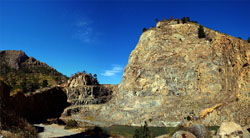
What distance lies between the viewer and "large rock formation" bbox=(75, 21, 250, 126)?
38.5m

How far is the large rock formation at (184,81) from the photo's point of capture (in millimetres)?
38469

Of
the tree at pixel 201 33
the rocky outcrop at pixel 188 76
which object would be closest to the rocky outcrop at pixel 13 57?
the rocky outcrop at pixel 188 76

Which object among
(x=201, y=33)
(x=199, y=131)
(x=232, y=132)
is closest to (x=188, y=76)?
(x=201, y=33)

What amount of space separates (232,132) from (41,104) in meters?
49.0

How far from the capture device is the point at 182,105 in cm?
4169

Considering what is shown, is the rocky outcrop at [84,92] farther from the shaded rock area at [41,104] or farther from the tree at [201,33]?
the tree at [201,33]

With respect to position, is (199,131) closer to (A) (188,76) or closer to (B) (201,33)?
(A) (188,76)

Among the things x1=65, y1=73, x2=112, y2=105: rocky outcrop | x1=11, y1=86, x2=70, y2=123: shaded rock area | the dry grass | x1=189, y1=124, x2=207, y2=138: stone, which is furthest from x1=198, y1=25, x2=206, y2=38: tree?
the dry grass

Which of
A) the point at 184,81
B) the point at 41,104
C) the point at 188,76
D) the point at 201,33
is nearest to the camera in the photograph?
the point at 184,81

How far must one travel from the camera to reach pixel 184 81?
4675cm

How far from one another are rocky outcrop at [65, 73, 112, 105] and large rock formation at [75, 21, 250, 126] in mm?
5470

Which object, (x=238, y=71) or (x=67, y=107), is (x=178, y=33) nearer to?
(x=238, y=71)

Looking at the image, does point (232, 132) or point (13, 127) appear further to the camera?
point (232, 132)

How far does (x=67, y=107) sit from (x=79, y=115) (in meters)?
7.42
